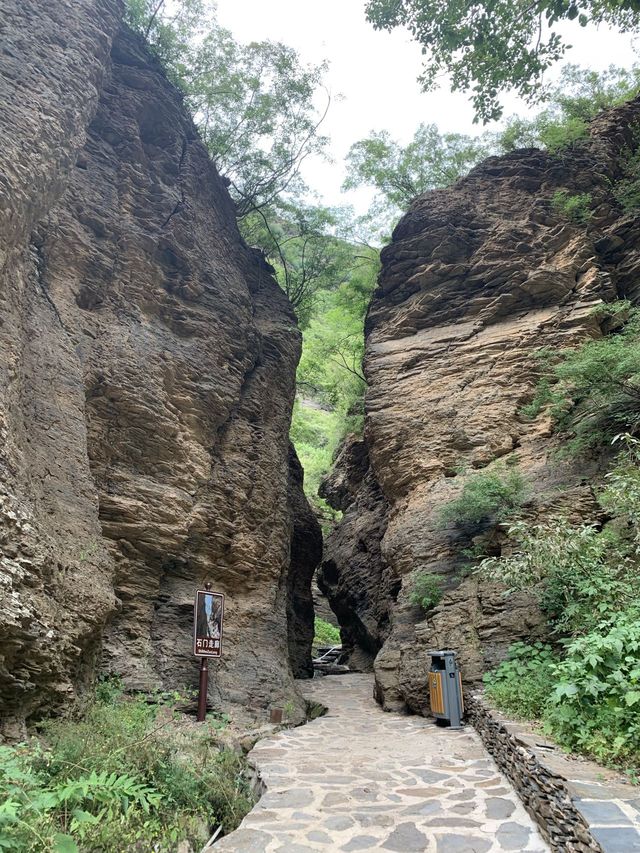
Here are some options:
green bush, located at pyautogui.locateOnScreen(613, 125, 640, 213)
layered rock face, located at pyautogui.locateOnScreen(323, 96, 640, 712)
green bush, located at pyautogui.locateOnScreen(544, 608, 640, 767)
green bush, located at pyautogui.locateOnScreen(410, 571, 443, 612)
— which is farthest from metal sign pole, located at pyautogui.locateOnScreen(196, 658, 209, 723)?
green bush, located at pyautogui.locateOnScreen(613, 125, 640, 213)

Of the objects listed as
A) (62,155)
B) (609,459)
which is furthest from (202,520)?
(609,459)

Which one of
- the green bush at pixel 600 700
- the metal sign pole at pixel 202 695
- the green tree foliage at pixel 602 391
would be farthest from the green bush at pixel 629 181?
the metal sign pole at pixel 202 695

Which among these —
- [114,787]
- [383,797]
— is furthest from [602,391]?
[114,787]

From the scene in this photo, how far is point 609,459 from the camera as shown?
364 inches

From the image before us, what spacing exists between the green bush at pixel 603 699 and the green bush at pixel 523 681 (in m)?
0.69

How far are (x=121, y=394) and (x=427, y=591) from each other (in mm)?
6531

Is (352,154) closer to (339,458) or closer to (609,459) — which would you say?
(339,458)

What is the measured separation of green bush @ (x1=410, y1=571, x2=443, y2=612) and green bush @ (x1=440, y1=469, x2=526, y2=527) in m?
1.24

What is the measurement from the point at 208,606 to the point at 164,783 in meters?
3.41

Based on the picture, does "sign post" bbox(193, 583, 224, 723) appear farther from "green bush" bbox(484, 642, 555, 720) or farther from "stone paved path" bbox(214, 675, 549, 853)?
"green bush" bbox(484, 642, 555, 720)

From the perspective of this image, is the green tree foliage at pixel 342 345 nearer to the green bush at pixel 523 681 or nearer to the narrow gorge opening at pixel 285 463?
the narrow gorge opening at pixel 285 463

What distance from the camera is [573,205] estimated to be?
13766 mm

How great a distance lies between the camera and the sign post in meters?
7.61

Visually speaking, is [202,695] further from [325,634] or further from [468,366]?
[325,634]
